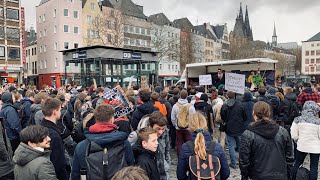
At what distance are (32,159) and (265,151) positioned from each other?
9.73 ft

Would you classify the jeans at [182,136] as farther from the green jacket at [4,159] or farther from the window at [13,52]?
the window at [13,52]

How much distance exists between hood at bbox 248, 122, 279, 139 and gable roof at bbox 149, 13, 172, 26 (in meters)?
70.5

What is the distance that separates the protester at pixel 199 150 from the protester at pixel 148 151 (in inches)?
14.2

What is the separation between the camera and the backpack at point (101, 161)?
11.2 ft

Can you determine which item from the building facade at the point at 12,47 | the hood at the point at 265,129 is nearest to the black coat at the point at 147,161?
the hood at the point at 265,129

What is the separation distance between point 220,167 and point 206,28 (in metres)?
96.9

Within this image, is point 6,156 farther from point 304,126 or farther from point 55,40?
point 55,40

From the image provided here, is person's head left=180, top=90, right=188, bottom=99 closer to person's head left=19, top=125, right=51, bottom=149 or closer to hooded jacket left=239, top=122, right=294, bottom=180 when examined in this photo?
hooded jacket left=239, top=122, right=294, bottom=180

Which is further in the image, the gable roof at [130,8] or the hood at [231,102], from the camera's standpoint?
the gable roof at [130,8]

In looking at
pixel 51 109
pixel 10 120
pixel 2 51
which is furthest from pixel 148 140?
pixel 2 51

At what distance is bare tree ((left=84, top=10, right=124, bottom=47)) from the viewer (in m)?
43.8

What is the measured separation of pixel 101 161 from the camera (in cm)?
341

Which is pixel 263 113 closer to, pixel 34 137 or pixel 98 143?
pixel 98 143

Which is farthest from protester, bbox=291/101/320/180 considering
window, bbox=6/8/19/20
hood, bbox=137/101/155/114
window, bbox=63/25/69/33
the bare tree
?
window, bbox=63/25/69/33
